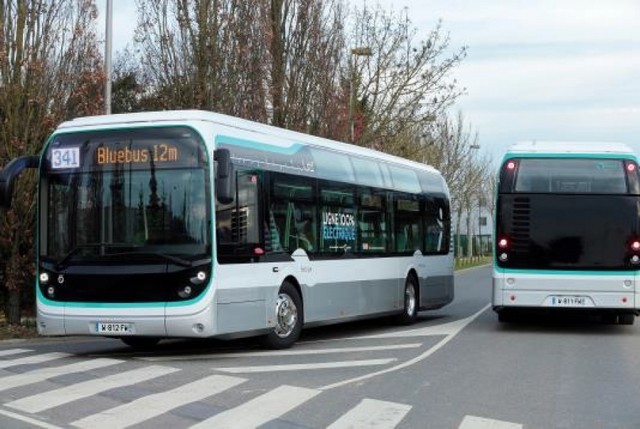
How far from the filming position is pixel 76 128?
482 inches

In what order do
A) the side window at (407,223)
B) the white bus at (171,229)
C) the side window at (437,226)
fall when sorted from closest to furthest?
1. the white bus at (171,229)
2. the side window at (407,223)
3. the side window at (437,226)

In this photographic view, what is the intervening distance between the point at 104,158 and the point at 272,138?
99.6 inches

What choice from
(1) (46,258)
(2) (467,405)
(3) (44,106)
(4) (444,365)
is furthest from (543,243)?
(3) (44,106)

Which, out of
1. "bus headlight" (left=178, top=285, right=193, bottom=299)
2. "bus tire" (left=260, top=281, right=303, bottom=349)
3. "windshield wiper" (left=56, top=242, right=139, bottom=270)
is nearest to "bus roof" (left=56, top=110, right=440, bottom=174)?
A: "windshield wiper" (left=56, top=242, right=139, bottom=270)

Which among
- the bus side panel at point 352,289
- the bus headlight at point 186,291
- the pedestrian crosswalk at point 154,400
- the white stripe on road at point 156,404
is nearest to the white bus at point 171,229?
the bus headlight at point 186,291

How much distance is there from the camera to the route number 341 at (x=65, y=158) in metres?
12.1

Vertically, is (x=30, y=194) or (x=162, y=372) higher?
(x=30, y=194)

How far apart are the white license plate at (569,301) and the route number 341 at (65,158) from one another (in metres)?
8.14

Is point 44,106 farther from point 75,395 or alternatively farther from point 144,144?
point 75,395

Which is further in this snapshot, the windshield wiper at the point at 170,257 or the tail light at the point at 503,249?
the tail light at the point at 503,249

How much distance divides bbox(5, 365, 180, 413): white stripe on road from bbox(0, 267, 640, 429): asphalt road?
20mm

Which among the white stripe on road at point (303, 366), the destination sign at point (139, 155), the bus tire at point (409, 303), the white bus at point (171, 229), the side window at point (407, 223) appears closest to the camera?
the white stripe on road at point (303, 366)

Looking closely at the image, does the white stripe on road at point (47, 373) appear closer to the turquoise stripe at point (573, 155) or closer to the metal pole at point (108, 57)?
the metal pole at point (108, 57)

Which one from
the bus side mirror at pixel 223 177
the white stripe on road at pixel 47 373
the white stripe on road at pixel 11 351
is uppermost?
the bus side mirror at pixel 223 177
